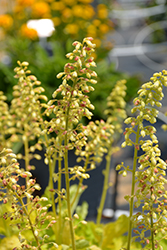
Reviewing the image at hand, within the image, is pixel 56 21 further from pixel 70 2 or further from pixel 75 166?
pixel 75 166

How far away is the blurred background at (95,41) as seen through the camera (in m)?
1.26

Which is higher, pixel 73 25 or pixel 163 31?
pixel 163 31

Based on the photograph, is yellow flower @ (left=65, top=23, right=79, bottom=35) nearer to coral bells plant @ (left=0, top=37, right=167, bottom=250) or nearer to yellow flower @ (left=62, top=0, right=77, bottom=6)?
yellow flower @ (left=62, top=0, right=77, bottom=6)

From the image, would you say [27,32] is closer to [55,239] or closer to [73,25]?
[73,25]

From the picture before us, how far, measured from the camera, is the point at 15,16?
6.52 ft

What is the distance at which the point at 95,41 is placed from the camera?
187 cm

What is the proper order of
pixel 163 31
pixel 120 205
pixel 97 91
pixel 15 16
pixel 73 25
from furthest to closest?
pixel 163 31 < pixel 15 16 < pixel 73 25 < pixel 97 91 < pixel 120 205

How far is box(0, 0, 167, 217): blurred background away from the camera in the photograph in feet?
4.13

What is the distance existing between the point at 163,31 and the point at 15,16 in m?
1.83

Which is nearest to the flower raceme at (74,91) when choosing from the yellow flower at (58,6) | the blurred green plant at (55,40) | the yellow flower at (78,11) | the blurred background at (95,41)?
the blurred background at (95,41)

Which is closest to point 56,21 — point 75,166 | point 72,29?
point 72,29

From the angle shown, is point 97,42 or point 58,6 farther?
point 58,6

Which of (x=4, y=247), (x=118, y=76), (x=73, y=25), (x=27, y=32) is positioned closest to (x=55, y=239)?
(x=4, y=247)

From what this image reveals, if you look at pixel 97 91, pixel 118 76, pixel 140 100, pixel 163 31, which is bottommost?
pixel 140 100
